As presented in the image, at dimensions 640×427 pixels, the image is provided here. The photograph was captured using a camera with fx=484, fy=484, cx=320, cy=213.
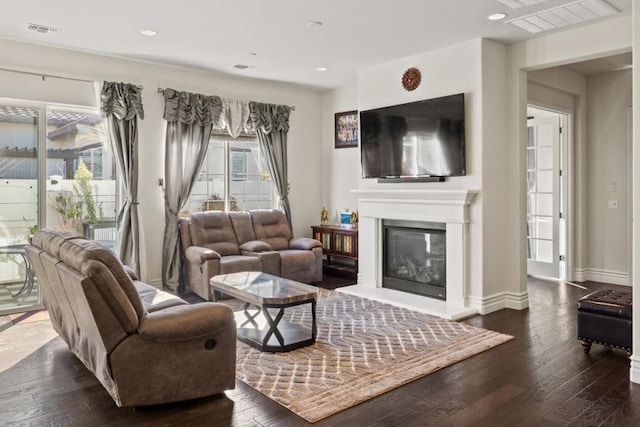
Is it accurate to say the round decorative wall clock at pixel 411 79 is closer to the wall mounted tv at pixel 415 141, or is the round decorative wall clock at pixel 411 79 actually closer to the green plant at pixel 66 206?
the wall mounted tv at pixel 415 141

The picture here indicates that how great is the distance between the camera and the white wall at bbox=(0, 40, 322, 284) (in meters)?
5.05

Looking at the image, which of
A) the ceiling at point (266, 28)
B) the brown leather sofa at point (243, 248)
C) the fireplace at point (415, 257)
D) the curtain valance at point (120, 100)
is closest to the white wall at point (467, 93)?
the ceiling at point (266, 28)

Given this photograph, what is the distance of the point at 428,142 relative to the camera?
5.33 m

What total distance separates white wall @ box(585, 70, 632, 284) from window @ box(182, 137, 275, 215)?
4.49 m

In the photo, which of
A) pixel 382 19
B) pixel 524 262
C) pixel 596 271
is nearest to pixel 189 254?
pixel 382 19

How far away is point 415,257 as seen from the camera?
18.7 feet

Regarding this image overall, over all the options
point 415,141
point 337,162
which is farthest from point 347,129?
point 415,141

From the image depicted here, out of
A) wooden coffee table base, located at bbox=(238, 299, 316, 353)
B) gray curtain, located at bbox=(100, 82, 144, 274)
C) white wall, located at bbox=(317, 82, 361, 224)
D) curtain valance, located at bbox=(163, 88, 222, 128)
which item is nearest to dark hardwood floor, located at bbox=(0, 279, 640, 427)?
wooden coffee table base, located at bbox=(238, 299, 316, 353)

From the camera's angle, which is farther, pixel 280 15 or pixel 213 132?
pixel 213 132

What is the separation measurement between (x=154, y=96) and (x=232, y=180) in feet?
5.09

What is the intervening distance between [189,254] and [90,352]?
275 cm

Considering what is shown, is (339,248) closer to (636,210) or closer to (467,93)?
(467,93)

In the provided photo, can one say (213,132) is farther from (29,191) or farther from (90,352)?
(90,352)

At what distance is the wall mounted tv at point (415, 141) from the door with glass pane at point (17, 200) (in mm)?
3756
